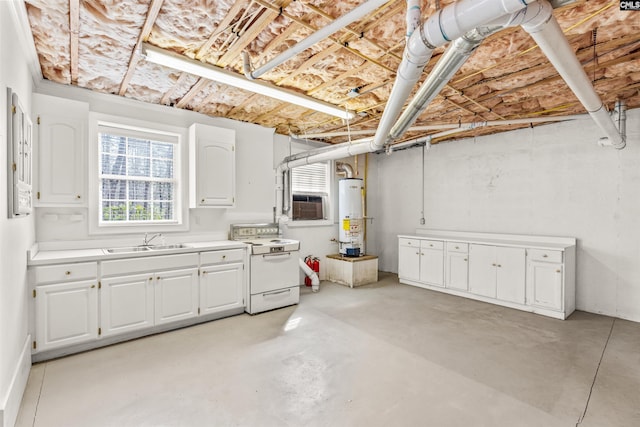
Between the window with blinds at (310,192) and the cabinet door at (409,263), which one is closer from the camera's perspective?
the cabinet door at (409,263)

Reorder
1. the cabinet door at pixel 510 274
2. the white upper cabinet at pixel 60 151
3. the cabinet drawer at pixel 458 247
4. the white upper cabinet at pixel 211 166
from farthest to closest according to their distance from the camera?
the cabinet drawer at pixel 458 247 → the cabinet door at pixel 510 274 → the white upper cabinet at pixel 211 166 → the white upper cabinet at pixel 60 151

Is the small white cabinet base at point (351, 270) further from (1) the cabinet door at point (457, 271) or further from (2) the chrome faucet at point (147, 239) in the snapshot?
(2) the chrome faucet at point (147, 239)

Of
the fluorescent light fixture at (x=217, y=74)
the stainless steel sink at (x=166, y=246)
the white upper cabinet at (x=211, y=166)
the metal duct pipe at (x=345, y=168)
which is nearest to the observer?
the fluorescent light fixture at (x=217, y=74)

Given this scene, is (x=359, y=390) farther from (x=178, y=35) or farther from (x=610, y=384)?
(x=178, y=35)

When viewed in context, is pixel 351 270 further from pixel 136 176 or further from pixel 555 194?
pixel 136 176

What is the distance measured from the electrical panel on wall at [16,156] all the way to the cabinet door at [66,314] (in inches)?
37.3

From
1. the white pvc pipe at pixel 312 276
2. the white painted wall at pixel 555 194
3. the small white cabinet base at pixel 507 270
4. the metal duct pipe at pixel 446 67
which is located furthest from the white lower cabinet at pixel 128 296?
the white painted wall at pixel 555 194

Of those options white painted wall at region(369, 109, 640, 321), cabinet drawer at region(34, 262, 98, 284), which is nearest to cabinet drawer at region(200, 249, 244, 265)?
cabinet drawer at region(34, 262, 98, 284)

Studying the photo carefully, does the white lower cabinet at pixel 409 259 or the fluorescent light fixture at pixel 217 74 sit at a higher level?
the fluorescent light fixture at pixel 217 74

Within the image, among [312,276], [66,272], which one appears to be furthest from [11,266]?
[312,276]

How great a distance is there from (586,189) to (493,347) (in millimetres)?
2796

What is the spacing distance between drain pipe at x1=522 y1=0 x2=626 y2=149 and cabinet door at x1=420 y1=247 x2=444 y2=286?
2.74 metres

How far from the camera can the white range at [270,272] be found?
4098mm

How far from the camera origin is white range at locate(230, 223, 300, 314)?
4098 millimetres
